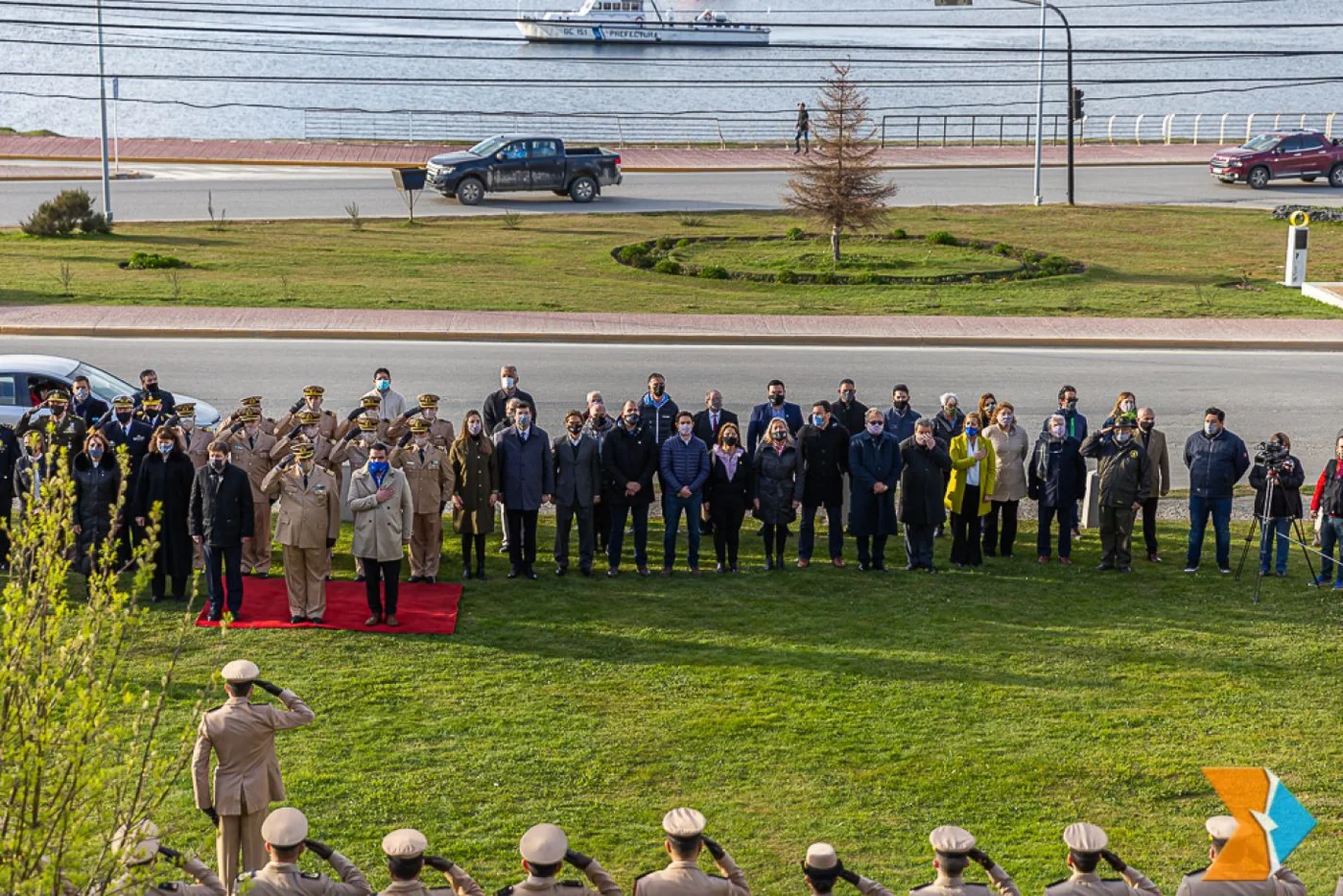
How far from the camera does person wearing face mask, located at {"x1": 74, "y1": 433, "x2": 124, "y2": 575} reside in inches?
555

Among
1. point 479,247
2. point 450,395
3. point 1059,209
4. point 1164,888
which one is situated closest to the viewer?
point 1164,888

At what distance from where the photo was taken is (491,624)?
13.9 m

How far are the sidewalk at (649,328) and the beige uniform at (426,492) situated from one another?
11882 millimetres

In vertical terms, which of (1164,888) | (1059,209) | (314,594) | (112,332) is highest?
(1059,209)

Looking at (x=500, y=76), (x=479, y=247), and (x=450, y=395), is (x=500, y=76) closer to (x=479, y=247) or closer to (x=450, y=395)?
(x=479, y=247)

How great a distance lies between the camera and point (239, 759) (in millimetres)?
9430

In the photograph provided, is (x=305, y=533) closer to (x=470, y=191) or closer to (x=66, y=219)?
(x=66, y=219)

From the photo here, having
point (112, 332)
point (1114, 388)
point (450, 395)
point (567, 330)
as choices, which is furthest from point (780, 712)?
point (112, 332)

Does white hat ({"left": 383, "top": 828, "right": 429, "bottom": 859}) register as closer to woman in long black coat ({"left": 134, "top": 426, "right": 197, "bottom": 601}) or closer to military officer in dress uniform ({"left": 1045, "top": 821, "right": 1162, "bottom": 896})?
military officer in dress uniform ({"left": 1045, "top": 821, "right": 1162, "bottom": 896})

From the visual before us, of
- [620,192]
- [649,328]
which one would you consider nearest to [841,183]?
[649,328]

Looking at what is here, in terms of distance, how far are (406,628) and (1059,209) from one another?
30773mm

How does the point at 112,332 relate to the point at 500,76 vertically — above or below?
below

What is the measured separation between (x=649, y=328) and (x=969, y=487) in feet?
41.3

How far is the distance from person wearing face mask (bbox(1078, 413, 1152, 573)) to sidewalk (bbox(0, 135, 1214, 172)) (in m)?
33.8
